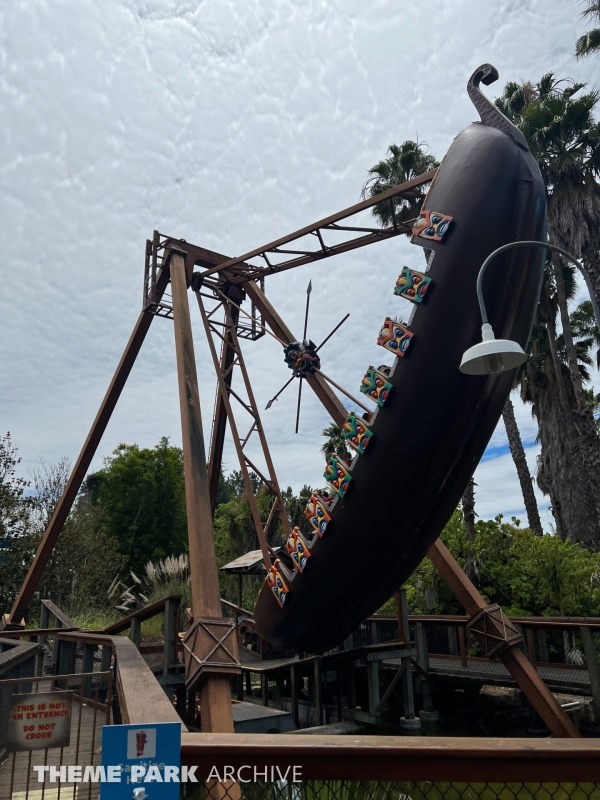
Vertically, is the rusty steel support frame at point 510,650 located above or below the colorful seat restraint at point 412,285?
below

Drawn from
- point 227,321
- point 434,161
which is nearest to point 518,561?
point 227,321

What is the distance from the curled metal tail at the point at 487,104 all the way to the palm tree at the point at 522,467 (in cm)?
1480

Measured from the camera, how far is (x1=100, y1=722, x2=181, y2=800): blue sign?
6.36ft

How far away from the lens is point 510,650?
9156 mm

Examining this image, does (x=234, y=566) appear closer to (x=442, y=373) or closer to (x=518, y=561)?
(x=518, y=561)

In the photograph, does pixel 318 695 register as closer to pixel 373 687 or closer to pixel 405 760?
pixel 373 687

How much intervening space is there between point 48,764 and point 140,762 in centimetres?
447

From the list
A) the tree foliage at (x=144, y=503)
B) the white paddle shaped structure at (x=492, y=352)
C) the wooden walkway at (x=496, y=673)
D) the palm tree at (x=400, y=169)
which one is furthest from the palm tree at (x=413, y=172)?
the tree foliage at (x=144, y=503)

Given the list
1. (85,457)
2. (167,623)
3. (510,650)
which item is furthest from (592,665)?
(85,457)

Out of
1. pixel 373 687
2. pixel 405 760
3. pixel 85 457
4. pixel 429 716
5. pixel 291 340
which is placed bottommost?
pixel 429 716

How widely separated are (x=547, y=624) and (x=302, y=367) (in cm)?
667

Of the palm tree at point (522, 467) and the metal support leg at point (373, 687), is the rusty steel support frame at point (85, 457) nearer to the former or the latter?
the metal support leg at point (373, 687)

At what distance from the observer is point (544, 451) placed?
25.1m

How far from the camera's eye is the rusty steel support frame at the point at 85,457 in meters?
13.3
